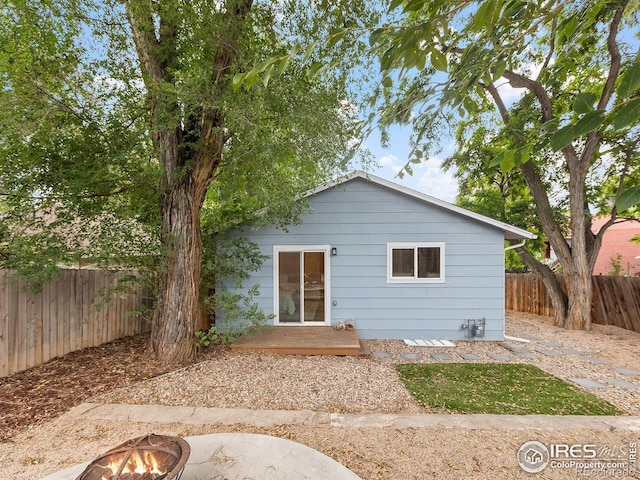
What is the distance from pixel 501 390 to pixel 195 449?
3499 millimetres

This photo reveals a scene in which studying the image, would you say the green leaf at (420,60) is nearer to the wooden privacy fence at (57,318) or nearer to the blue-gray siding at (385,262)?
the blue-gray siding at (385,262)

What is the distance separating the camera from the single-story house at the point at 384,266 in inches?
238

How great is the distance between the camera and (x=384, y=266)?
6.12 meters

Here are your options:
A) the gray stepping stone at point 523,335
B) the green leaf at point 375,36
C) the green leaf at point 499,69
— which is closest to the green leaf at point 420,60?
the green leaf at point 375,36

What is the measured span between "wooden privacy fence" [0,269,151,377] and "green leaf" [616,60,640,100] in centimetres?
538

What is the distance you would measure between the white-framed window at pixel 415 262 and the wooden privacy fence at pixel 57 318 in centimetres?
463

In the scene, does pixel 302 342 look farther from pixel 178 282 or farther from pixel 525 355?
pixel 525 355

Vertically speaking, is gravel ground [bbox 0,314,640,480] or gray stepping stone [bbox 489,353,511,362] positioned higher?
gravel ground [bbox 0,314,640,480]

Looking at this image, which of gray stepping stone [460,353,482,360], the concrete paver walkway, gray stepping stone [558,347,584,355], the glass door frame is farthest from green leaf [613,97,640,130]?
gray stepping stone [558,347,584,355]

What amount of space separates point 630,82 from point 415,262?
5.44 metres

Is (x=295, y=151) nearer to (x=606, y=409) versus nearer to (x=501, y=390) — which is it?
(x=501, y=390)

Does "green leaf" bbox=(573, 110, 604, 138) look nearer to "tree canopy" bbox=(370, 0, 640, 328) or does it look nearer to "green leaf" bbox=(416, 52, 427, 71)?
"tree canopy" bbox=(370, 0, 640, 328)

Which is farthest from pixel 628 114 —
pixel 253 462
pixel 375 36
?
pixel 253 462

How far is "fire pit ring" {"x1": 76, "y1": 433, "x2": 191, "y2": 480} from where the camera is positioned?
161 centimetres
